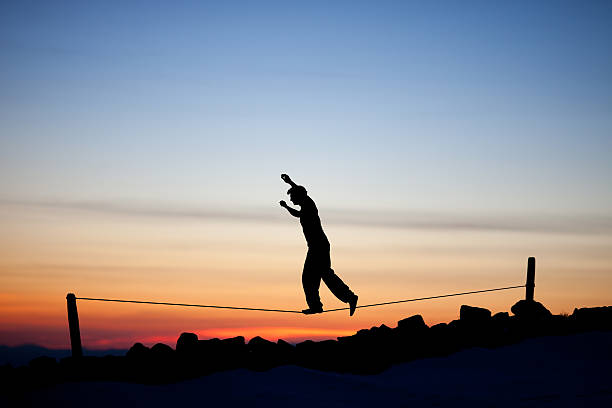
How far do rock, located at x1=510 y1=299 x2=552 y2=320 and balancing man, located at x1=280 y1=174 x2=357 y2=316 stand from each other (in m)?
4.17

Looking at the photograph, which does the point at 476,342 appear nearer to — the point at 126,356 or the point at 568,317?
the point at 568,317

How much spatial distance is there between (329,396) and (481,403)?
6.63 ft

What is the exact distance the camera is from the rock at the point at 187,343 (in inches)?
407

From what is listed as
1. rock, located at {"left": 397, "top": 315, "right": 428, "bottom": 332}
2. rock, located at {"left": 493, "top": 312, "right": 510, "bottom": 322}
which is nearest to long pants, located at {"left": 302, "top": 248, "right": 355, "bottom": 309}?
rock, located at {"left": 397, "top": 315, "right": 428, "bottom": 332}

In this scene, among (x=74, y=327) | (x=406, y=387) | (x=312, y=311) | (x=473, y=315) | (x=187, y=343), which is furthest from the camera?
(x=473, y=315)

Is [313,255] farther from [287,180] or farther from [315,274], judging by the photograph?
[287,180]

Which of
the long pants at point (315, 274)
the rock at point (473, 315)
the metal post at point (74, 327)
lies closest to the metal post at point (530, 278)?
the rock at point (473, 315)

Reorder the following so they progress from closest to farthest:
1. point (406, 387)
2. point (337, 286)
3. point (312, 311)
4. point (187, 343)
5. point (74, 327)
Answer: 1. point (74, 327)
2. point (406, 387)
3. point (187, 343)
4. point (312, 311)
5. point (337, 286)

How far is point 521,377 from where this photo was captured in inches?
421

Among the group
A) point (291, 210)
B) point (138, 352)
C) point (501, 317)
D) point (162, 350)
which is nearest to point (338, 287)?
point (291, 210)

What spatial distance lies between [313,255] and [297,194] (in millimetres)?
944

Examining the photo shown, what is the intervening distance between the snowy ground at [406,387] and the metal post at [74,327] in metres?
0.60

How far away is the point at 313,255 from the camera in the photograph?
10570 mm

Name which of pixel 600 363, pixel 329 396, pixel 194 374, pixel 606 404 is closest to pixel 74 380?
pixel 194 374
